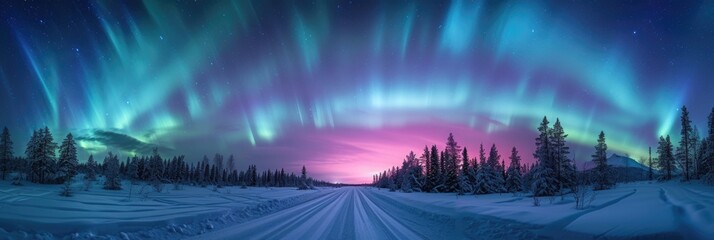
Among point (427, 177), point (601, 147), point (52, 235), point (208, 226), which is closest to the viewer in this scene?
point (52, 235)

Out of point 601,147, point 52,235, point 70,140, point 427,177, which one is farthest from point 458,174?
point 70,140

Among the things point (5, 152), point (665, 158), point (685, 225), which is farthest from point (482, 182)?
point (5, 152)

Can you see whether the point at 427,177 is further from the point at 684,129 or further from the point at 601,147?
the point at 684,129

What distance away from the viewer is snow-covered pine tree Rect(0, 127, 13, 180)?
58250 mm

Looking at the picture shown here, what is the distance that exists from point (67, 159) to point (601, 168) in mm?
88299

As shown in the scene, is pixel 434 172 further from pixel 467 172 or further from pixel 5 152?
pixel 5 152

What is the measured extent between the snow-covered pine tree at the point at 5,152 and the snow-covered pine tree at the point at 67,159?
8.85 metres

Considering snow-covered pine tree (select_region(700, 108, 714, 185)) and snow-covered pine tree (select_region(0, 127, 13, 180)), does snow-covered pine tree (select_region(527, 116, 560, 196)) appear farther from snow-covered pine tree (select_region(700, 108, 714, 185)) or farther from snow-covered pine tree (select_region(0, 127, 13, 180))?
snow-covered pine tree (select_region(0, 127, 13, 180))

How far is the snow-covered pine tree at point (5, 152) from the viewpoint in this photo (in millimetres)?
58250

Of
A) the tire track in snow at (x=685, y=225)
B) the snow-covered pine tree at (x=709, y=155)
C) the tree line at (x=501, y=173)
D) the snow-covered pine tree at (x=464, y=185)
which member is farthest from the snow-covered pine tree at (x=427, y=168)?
the tire track in snow at (x=685, y=225)

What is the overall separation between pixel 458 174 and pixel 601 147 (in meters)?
23.2

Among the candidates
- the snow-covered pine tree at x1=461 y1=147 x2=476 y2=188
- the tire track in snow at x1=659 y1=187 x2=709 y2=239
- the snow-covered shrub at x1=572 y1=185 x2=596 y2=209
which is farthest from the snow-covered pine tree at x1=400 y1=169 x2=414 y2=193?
the tire track in snow at x1=659 y1=187 x2=709 y2=239

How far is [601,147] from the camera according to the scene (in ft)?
181

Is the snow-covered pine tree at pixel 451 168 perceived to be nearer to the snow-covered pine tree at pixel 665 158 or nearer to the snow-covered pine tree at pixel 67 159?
the snow-covered pine tree at pixel 665 158
